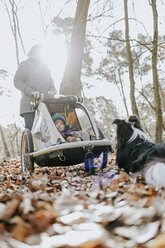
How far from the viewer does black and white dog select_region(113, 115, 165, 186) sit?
2.60 meters

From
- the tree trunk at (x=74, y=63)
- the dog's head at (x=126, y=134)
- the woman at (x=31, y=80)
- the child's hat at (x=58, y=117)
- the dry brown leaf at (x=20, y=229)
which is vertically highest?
the tree trunk at (x=74, y=63)

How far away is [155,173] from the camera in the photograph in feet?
8.41

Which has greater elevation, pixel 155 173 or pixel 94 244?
pixel 94 244

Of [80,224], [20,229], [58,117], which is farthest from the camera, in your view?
[58,117]

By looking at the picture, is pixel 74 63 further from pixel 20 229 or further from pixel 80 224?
pixel 20 229

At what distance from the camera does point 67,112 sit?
4.65m

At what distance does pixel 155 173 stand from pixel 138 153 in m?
0.72

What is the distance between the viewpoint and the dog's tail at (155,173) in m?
2.46

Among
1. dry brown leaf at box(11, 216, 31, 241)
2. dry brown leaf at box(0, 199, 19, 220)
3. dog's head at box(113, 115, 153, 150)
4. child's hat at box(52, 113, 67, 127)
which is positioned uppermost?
child's hat at box(52, 113, 67, 127)

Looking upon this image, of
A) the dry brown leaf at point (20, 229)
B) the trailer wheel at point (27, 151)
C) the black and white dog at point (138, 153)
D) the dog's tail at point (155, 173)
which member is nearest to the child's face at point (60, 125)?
the trailer wheel at point (27, 151)

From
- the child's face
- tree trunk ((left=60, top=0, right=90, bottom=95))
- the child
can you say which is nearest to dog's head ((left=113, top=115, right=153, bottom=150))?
the child

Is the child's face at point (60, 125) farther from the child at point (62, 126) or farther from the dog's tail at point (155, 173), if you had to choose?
the dog's tail at point (155, 173)

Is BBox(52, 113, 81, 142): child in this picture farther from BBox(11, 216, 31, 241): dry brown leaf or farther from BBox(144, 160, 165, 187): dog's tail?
BBox(11, 216, 31, 241): dry brown leaf

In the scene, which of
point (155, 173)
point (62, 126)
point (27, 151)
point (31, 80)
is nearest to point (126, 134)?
point (155, 173)
